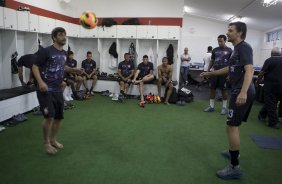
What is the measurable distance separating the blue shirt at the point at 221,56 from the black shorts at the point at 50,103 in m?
3.19

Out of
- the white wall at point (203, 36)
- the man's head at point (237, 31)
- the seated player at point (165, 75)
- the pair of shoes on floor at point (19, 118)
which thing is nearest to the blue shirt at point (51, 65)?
the pair of shoes on floor at point (19, 118)

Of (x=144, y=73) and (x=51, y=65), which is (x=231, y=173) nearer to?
(x=51, y=65)

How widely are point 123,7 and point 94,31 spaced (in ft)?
3.53

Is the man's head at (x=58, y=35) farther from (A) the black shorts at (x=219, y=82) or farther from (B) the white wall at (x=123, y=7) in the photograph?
(B) the white wall at (x=123, y=7)

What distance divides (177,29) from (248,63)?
4416 mm

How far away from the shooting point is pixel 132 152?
2.97m

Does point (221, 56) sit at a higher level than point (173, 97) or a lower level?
higher

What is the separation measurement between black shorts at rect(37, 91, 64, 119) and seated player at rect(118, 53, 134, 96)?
137 inches

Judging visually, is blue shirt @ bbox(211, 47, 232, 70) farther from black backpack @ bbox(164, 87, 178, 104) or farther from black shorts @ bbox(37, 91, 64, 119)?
black shorts @ bbox(37, 91, 64, 119)

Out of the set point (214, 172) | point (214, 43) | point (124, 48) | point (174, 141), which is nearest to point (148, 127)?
point (174, 141)

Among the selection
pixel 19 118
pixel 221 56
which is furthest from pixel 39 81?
pixel 221 56

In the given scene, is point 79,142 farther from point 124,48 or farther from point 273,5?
point 273,5

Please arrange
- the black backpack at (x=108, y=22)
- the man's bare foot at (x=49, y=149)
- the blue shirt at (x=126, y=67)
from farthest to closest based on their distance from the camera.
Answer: the black backpack at (x=108, y=22) < the blue shirt at (x=126, y=67) < the man's bare foot at (x=49, y=149)

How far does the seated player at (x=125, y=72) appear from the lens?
6.28 metres
